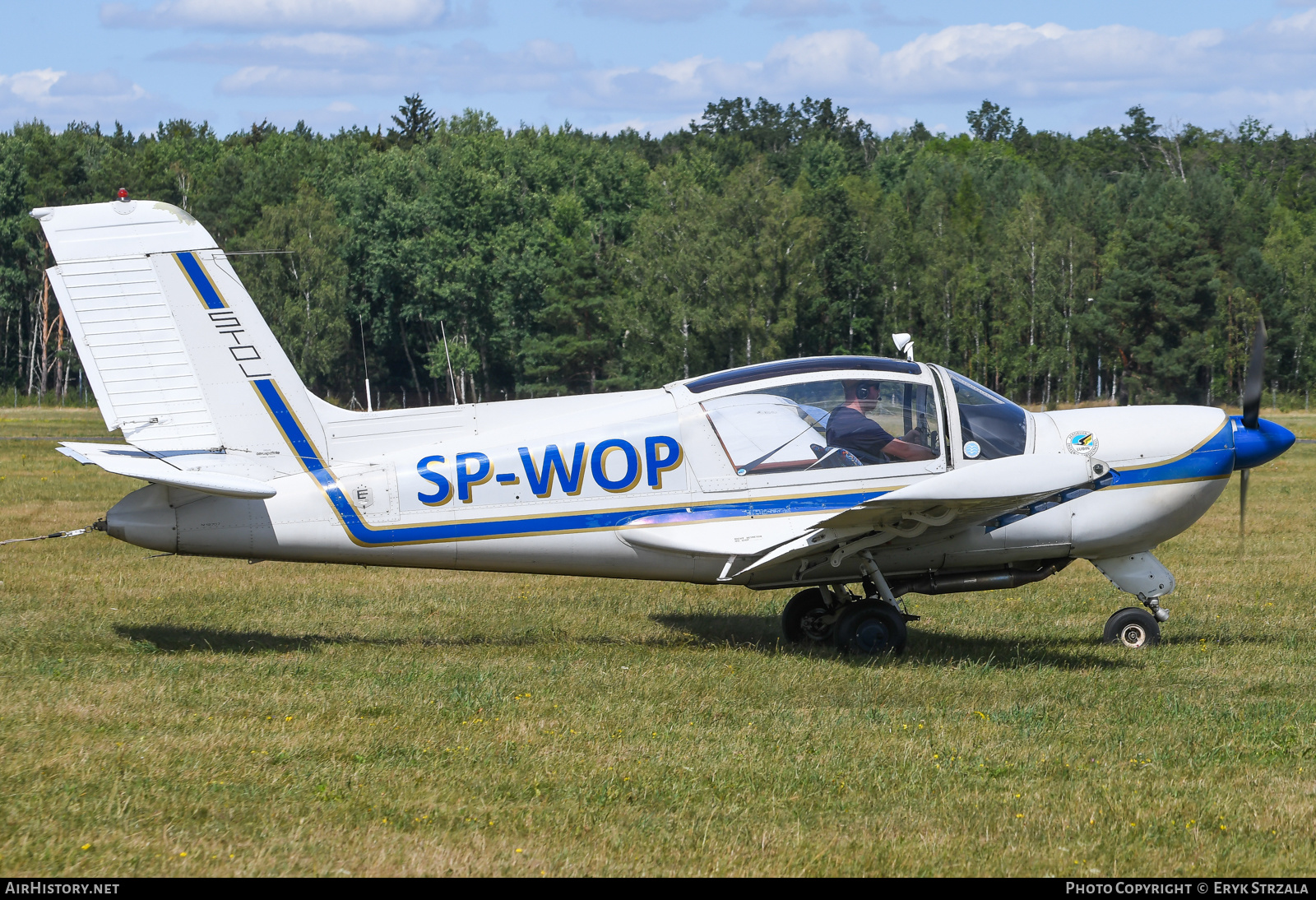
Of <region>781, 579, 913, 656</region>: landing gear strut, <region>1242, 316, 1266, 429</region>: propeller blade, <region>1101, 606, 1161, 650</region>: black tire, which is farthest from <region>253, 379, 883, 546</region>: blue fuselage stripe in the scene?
<region>1242, 316, 1266, 429</region>: propeller blade

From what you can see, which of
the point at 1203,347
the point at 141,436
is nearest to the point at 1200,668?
the point at 141,436

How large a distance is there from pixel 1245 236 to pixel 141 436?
3067 inches

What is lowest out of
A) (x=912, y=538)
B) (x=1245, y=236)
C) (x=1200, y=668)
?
(x=1200, y=668)

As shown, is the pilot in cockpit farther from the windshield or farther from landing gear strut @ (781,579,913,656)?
landing gear strut @ (781,579,913,656)

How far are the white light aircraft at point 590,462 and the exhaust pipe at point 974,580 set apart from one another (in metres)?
0.03

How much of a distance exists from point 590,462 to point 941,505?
282 centimetres

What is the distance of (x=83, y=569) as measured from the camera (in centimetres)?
1452

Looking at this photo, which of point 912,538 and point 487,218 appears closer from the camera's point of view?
point 912,538

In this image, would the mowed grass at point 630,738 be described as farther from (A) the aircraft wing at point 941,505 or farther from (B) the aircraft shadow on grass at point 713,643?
(A) the aircraft wing at point 941,505

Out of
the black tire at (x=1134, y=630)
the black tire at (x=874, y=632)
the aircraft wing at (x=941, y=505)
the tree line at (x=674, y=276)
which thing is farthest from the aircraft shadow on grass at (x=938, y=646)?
the tree line at (x=674, y=276)

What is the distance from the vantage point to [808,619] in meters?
11.1

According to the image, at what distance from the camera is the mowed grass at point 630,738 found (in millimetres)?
5574

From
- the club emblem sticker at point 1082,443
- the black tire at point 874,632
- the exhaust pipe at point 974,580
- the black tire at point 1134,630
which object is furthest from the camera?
the black tire at point 1134,630
